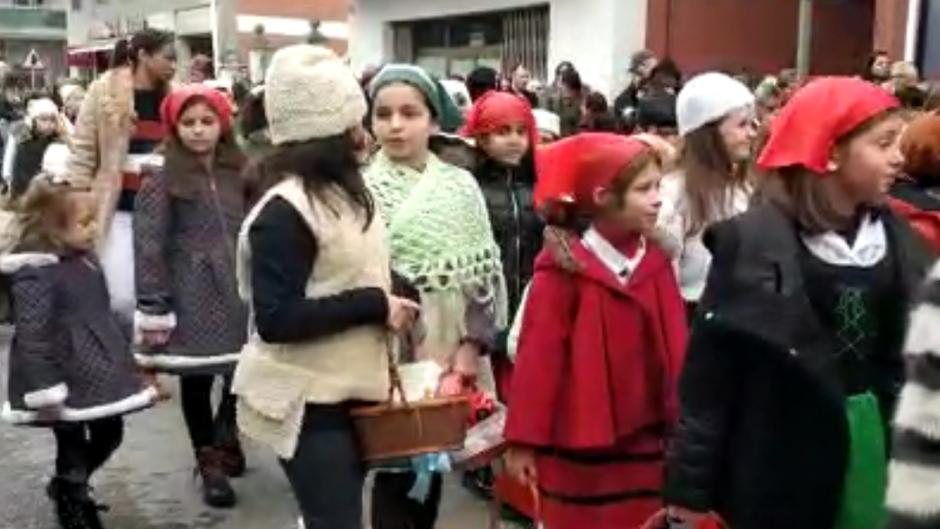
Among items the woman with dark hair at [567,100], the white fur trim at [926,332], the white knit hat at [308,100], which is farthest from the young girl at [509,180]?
the woman with dark hair at [567,100]

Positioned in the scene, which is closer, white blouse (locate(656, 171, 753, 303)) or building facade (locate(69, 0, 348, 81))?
white blouse (locate(656, 171, 753, 303))

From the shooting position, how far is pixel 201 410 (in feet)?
18.4

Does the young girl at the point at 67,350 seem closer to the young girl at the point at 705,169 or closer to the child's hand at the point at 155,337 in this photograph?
the child's hand at the point at 155,337

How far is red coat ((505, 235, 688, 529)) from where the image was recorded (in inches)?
135

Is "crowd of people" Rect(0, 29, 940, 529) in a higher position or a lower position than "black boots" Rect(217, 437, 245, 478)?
higher

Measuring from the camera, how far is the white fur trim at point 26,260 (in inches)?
193

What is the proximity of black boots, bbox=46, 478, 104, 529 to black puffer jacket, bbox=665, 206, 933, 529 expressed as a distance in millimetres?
2942

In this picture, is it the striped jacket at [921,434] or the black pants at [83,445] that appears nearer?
the striped jacket at [921,434]

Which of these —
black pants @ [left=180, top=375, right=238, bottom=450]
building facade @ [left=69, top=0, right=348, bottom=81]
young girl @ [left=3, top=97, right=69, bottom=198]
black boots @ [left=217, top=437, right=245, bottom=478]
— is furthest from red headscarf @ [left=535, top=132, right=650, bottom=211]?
building facade @ [left=69, top=0, right=348, bottom=81]

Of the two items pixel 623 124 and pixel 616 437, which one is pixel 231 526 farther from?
pixel 623 124

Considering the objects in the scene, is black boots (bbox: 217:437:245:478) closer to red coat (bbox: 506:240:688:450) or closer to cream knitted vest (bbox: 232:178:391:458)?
cream knitted vest (bbox: 232:178:391:458)

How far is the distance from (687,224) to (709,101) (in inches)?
18.1

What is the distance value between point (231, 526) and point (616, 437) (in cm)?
236

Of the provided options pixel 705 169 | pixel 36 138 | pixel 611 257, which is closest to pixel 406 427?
pixel 611 257
